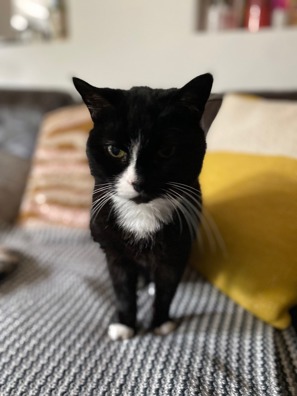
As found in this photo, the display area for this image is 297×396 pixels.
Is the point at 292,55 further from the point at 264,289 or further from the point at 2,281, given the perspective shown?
the point at 2,281

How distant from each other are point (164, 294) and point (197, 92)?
382 mm

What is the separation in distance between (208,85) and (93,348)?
50cm

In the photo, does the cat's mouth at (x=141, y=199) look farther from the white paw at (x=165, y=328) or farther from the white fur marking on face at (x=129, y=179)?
the white paw at (x=165, y=328)

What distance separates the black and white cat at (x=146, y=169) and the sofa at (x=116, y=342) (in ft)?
0.17

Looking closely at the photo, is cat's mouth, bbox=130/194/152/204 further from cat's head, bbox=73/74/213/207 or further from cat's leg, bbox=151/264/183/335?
cat's leg, bbox=151/264/183/335

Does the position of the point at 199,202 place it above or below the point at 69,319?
above

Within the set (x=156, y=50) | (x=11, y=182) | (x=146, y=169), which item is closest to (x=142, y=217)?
(x=146, y=169)

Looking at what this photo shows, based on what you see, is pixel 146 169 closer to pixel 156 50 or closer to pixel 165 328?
pixel 165 328

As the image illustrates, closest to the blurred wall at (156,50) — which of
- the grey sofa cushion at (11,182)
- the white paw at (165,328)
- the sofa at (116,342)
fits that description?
the grey sofa cushion at (11,182)

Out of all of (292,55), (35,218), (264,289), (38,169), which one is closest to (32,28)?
(38,169)

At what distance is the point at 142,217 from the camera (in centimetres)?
60

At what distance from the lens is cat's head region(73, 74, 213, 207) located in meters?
0.53

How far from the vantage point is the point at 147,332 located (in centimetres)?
71

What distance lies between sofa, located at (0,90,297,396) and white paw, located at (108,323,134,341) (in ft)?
0.04
